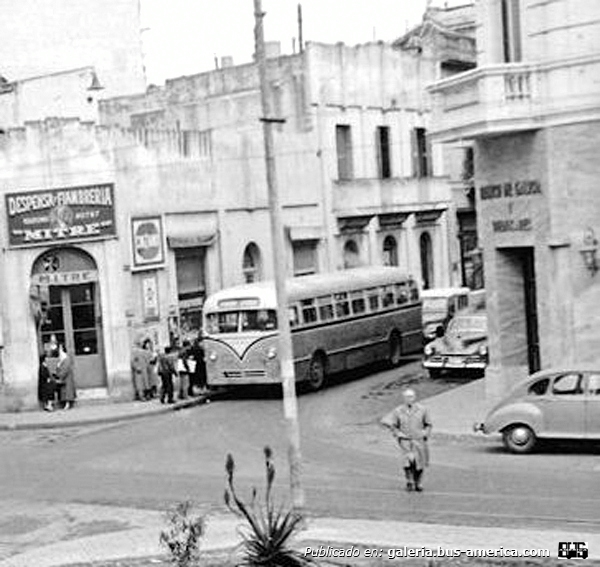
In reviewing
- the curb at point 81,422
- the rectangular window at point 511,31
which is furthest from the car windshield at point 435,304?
the rectangular window at point 511,31

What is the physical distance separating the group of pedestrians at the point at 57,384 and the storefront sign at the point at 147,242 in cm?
320

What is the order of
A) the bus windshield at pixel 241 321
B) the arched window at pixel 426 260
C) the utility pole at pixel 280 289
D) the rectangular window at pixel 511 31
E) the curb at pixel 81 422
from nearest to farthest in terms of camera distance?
the utility pole at pixel 280 289
the rectangular window at pixel 511 31
the curb at pixel 81 422
the bus windshield at pixel 241 321
the arched window at pixel 426 260

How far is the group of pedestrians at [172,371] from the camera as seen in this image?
3059 centimetres

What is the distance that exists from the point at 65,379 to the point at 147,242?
4303 millimetres

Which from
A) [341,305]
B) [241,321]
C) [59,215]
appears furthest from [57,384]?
[341,305]

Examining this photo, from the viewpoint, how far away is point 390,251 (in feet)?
150

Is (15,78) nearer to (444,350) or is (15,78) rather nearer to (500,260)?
(444,350)

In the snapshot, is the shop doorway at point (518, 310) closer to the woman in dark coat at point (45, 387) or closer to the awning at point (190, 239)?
the awning at point (190, 239)

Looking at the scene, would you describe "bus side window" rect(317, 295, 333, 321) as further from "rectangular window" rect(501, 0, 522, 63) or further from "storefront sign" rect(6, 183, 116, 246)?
"rectangular window" rect(501, 0, 522, 63)

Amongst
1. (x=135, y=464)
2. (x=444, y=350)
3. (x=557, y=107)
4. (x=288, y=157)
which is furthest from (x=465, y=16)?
(x=135, y=464)

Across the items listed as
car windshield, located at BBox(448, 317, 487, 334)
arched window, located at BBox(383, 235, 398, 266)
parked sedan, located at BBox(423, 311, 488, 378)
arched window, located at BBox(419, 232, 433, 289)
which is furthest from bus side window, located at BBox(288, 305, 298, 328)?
arched window, located at BBox(419, 232, 433, 289)

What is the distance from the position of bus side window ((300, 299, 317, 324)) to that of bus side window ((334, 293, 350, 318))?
3.88 feet

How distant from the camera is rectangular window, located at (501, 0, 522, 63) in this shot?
83.1 feet

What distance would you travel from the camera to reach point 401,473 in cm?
1967
